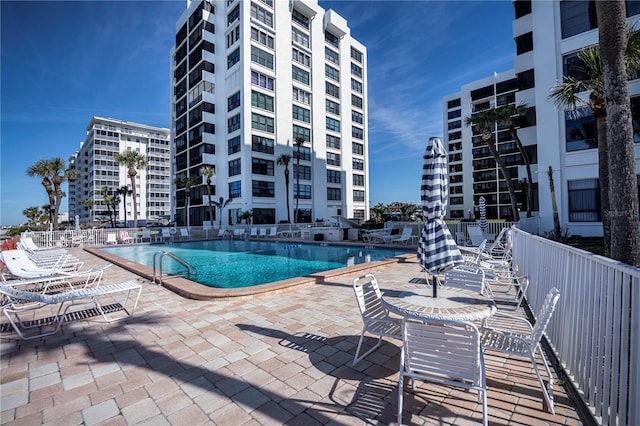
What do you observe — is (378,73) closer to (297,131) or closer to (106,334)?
(297,131)

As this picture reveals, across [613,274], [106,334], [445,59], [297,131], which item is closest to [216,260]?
[106,334]

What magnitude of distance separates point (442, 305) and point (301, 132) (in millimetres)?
37142

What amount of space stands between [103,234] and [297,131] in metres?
24.6

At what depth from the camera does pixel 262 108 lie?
111ft

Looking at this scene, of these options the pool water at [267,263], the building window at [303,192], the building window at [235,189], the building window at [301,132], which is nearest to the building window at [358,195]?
the building window at [303,192]

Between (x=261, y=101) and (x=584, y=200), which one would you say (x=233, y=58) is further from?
(x=584, y=200)

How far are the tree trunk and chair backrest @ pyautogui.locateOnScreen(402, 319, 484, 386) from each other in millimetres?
5384

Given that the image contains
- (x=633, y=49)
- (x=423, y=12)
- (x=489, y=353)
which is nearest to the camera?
(x=489, y=353)

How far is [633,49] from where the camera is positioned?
8312 millimetres

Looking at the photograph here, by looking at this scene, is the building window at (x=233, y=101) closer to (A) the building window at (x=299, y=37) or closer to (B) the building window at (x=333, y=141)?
(A) the building window at (x=299, y=37)

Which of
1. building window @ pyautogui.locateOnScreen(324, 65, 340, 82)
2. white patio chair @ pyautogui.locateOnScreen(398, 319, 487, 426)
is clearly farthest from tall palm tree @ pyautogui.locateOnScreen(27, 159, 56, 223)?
white patio chair @ pyautogui.locateOnScreen(398, 319, 487, 426)

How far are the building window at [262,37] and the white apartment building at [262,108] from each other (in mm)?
115

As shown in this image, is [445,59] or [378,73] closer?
[445,59]

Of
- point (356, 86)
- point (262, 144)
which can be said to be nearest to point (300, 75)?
point (262, 144)
